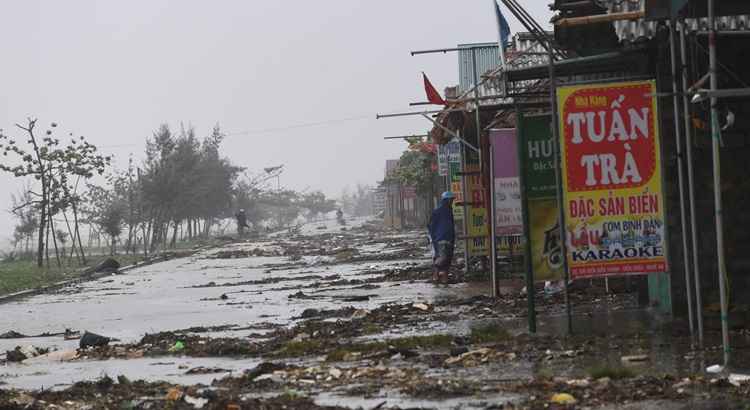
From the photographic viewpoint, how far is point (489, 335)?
1196 centimetres

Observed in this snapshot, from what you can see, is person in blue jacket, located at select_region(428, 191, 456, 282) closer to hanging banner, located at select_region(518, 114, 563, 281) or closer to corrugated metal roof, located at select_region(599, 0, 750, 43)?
hanging banner, located at select_region(518, 114, 563, 281)

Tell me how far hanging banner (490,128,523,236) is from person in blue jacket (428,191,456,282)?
14.1 feet

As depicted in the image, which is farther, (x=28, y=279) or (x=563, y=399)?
(x=28, y=279)

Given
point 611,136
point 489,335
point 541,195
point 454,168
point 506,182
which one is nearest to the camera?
point 611,136

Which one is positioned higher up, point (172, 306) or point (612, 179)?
point (612, 179)

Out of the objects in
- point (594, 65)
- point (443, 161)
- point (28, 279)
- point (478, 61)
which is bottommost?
point (28, 279)

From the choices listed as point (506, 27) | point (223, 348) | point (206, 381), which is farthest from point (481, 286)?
point (206, 381)

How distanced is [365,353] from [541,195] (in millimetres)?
2678

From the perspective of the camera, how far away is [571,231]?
11367 millimetres

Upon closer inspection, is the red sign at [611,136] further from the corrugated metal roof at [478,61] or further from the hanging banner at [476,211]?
the corrugated metal roof at [478,61]

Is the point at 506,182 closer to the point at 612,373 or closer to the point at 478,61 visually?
the point at 612,373

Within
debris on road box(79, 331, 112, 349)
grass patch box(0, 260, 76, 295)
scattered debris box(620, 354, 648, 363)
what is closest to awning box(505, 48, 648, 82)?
scattered debris box(620, 354, 648, 363)

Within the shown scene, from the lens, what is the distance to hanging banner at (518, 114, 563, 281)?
12258 millimetres

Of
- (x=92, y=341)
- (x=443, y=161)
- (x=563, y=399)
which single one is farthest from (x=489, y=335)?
(x=443, y=161)
